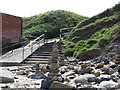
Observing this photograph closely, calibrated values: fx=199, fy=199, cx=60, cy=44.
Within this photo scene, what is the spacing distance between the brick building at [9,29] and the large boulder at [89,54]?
27.0 ft

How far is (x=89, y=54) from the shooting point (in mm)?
10766

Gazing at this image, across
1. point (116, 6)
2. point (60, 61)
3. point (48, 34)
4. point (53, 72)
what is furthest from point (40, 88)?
point (48, 34)

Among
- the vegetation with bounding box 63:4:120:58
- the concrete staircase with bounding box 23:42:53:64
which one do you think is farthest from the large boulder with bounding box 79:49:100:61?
the concrete staircase with bounding box 23:42:53:64

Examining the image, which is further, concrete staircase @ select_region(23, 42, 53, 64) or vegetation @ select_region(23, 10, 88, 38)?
vegetation @ select_region(23, 10, 88, 38)

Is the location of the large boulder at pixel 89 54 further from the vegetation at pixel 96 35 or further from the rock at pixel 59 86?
the rock at pixel 59 86

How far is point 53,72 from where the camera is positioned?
5402mm

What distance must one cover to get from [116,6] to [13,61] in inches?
378

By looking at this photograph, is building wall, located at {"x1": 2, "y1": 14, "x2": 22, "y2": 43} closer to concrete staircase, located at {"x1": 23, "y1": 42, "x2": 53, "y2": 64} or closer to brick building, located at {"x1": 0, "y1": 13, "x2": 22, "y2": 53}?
brick building, located at {"x1": 0, "y1": 13, "x2": 22, "y2": 53}

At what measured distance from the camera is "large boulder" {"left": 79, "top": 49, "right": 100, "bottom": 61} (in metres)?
10.5

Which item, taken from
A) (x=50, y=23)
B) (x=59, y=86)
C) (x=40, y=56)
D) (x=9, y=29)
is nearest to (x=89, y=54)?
(x=40, y=56)

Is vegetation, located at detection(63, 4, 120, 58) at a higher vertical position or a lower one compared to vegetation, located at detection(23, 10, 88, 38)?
lower

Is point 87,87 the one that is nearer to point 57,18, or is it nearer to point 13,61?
point 13,61

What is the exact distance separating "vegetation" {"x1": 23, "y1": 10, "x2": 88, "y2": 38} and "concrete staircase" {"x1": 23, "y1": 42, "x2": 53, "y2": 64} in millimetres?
12058

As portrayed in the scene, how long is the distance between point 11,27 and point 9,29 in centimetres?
42
